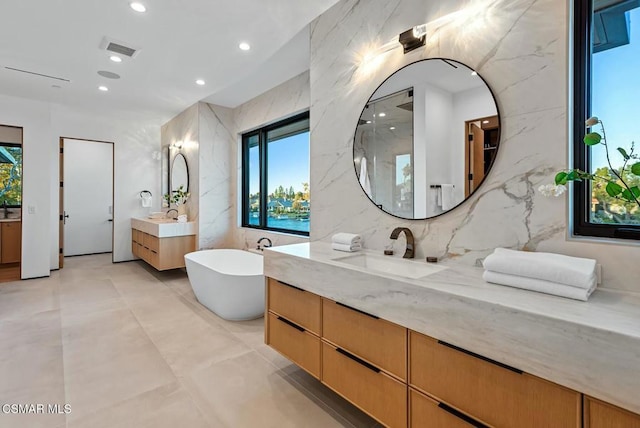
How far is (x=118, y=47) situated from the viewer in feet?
10.2

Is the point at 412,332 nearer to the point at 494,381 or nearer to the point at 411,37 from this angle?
the point at 494,381

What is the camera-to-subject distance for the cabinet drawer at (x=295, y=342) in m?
1.93

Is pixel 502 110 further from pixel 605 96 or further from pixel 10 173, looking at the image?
pixel 10 173

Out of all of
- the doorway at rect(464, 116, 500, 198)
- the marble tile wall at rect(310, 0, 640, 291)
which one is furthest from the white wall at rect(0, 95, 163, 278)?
the doorway at rect(464, 116, 500, 198)

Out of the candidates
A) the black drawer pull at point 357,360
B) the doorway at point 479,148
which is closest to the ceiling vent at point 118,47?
the doorway at point 479,148

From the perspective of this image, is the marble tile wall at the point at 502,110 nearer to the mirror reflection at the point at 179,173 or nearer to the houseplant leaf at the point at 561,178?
the houseplant leaf at the point at 561,178

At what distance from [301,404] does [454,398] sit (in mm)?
1057

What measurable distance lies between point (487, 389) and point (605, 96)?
54.2 inches

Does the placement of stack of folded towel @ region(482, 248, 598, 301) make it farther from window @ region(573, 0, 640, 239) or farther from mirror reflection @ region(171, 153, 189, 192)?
mirror reflection @ region(171, 153, 189, 192)

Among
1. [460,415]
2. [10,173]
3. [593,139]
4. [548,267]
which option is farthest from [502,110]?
[10,173]

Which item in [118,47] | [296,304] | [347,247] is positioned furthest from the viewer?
[118,47]

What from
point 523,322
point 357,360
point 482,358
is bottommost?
point 357,360

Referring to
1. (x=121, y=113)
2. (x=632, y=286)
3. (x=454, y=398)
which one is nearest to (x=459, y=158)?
(x=632, y=286)

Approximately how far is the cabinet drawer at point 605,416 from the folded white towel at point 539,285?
346 mm
